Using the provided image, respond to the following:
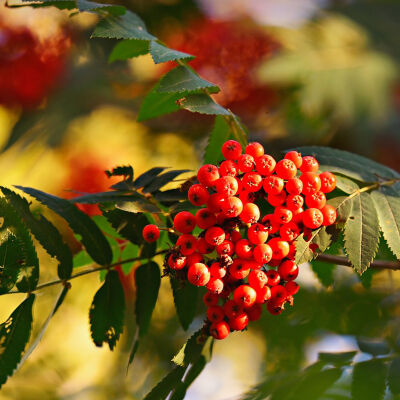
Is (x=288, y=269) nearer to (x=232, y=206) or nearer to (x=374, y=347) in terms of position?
(x=232, y=206)

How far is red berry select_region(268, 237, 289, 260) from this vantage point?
0.53 metres

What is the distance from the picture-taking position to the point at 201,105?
60 centimetres

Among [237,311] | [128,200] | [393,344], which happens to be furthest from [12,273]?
[393,344]

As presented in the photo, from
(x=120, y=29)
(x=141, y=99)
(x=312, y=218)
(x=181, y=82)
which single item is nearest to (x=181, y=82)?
(x=181, y=82)

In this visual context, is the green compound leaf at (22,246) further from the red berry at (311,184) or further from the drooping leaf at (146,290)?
the red berry at (311,184)

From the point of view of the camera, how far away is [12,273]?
581mm

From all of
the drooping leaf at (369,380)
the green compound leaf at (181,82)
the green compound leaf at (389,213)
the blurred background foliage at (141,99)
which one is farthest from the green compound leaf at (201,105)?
the blurred background foliage at (141,99)

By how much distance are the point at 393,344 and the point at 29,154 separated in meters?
1.14

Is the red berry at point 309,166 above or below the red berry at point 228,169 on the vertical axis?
below

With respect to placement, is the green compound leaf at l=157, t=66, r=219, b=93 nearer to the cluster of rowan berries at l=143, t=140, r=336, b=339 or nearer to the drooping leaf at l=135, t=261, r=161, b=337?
the cluster of rowan berries at l=143, t=140, r=336, b=339

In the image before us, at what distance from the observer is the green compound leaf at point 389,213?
57 cm

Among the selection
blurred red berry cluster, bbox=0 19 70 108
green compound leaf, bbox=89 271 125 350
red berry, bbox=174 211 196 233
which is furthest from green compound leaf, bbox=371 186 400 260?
blurred red berry cluster, bbox=0 19 70 108

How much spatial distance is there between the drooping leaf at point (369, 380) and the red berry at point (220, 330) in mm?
145

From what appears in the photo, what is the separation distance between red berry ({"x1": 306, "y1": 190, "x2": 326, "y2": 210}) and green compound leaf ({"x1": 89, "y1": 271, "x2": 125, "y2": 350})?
0.90ft
